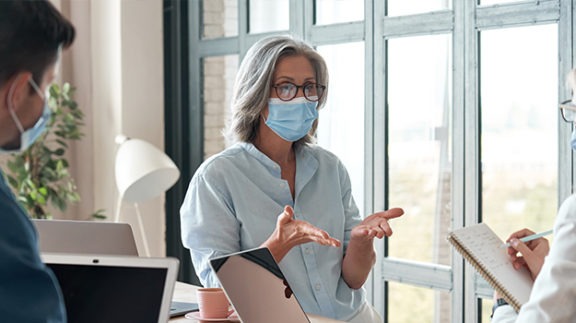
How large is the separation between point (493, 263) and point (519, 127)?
4.30ft

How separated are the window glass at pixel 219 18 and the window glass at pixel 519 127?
166cm

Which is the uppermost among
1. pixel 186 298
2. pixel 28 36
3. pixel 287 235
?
pixel 28 36

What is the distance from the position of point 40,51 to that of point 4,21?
76 mm

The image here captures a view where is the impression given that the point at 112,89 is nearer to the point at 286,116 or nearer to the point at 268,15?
the point at 268,15

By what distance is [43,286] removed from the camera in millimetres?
1384

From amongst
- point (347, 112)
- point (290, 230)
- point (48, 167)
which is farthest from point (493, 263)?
point (48, 167)

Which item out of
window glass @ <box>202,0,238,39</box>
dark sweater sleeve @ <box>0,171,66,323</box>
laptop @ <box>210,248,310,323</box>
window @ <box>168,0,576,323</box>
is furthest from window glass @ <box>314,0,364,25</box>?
dark sweater sleeve @ <box>0,171,66,323</box>

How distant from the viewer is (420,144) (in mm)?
3869

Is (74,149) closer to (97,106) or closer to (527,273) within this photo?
(97,106)

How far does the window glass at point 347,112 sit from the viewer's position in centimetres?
410

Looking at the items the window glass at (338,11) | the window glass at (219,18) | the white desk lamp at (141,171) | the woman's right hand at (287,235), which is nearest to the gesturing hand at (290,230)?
→ the woman's right hand at (287,235)

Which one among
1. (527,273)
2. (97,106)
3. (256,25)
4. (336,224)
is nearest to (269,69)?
(336,224)

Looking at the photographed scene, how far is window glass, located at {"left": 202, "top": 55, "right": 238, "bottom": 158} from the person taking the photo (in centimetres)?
491

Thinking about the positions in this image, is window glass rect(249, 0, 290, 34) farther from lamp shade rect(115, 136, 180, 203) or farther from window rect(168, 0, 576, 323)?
lamp shade rect(115, 136, 180, 203)
